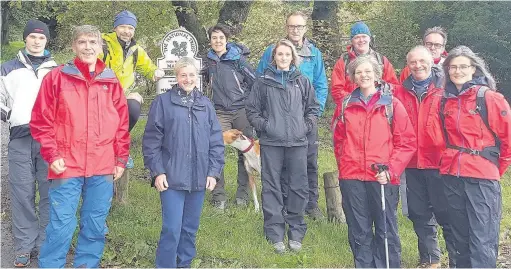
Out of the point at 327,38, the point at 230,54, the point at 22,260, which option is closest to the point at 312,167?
the point at 230,54

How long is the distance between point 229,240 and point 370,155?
206 cm

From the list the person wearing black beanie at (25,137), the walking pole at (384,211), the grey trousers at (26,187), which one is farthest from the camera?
the grey trousers at (26,187)

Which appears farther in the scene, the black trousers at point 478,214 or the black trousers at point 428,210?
the black trousers at point 428,210

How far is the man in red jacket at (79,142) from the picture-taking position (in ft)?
Answer: 15.1

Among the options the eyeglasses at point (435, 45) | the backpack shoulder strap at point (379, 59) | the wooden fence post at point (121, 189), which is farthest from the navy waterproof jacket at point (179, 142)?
the eyeglasses at point (435, 45)

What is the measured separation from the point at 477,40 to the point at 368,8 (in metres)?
4.32

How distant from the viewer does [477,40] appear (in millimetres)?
15188

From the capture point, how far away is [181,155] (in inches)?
195

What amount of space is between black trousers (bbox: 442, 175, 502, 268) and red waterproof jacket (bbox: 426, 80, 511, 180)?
9 cm

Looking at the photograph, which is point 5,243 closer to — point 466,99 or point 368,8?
point 466,99

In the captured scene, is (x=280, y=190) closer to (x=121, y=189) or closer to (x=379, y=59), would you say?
(x=379, y=59)

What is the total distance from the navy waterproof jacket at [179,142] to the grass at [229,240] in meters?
1.08

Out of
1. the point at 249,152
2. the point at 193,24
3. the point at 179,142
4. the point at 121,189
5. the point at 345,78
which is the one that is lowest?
the point at 121,189

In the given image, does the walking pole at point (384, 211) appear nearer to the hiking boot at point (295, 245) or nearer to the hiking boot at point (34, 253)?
the hiking boot at point (295, 245)
